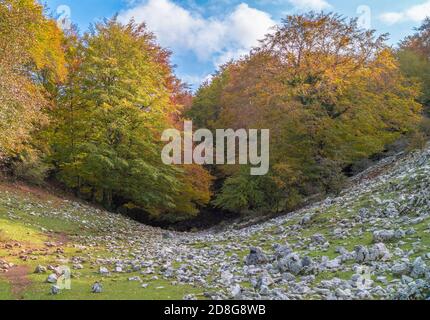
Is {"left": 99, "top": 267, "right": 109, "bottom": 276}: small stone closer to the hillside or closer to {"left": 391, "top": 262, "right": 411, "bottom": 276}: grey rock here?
the hillside

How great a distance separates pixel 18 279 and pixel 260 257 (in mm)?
7035

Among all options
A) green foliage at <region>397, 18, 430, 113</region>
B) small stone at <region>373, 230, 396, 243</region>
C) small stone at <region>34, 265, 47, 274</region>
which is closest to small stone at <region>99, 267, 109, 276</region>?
small stone at <region>34, 265, 47, 274</region>

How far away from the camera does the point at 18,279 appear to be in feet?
38.2

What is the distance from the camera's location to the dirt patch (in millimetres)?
10336

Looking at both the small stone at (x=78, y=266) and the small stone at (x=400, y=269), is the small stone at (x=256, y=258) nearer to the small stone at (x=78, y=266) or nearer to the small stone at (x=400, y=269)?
the small stone at (x=400, y=269)

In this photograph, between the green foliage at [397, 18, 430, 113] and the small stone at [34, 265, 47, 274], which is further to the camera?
the green foliage at [397, 18, 430, 113]

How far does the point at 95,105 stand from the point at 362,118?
19.9m

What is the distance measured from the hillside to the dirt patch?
32 mm

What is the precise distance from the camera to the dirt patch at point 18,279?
33.9ft

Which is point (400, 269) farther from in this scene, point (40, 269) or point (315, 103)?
point (315, 103)

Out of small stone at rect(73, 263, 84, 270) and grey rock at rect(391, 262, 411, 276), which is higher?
grey rock at rect(391, 262, 411, 276)

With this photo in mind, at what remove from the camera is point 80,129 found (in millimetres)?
32125
